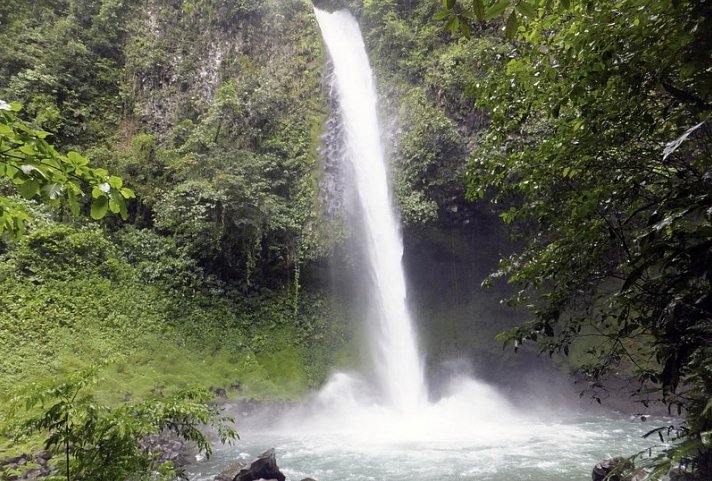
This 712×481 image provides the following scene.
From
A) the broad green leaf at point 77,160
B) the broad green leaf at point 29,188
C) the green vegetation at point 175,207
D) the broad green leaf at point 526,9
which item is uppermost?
the green vegetation at point 175,207

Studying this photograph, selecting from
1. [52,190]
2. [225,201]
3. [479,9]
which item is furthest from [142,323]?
[479,9]

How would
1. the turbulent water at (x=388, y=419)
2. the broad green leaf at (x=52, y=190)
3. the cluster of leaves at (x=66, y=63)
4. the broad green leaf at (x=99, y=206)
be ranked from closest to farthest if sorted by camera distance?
the broad green leaf at (x=52, y=190)
the broad green leaf at (x=99, y=206)
the turbulent water at (x=388, y=419)
the cluster of leaves at (x=66, y=63)

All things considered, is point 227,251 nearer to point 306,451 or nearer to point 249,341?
point 249,341

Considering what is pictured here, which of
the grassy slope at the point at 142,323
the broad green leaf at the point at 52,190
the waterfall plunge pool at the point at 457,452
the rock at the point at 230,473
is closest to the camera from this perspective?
the broad green leaf at the point at 52,190

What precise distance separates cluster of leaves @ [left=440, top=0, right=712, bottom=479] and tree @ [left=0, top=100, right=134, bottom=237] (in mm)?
1415

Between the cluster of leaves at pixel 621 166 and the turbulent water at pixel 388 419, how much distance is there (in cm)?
526

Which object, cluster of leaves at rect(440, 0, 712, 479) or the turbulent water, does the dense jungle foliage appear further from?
cluster of leaves at rect(440, 0, 712, 479)

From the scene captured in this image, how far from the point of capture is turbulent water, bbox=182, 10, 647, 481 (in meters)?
8.32

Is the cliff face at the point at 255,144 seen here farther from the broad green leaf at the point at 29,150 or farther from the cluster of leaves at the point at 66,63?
the broad green leaf at the point at 29,150

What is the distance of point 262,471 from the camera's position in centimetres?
703

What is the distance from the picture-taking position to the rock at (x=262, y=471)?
692 centimetres

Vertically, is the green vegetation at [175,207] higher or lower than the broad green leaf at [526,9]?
higher

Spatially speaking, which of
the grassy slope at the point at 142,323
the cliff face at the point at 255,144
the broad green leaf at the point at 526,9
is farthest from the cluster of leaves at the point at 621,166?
the cliff face at the point at 255,144

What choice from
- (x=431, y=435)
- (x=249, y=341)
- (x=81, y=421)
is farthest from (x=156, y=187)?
(x=81, y=421)
